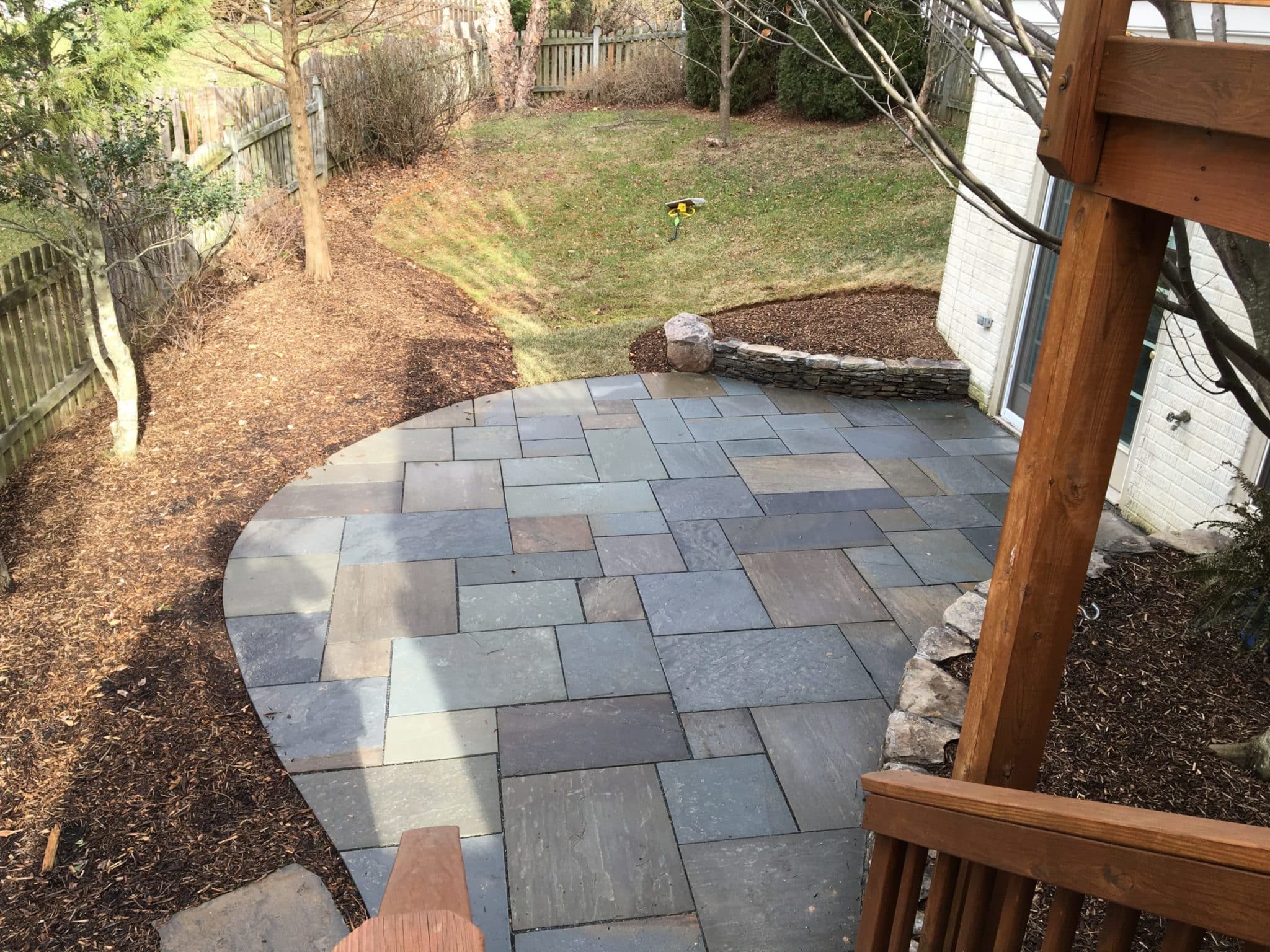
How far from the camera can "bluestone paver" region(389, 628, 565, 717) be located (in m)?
4.10

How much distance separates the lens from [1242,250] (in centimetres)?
256

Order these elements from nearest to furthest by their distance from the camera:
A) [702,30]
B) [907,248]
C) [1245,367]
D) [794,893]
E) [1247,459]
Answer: [794,893] → [1245,367] → [1247,459] → [907,248] → [702,30]

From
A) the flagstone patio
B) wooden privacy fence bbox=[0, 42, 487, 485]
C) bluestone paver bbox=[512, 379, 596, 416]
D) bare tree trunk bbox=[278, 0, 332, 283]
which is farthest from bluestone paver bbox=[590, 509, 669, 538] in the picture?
bare tree trunk bbox=[278, 0, 332, 283]

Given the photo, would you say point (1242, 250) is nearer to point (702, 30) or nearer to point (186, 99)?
point (186, 99)

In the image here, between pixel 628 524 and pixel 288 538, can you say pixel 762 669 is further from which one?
pixel 288 538

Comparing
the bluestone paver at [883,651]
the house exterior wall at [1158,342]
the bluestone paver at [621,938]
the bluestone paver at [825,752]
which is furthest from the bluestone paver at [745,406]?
the bluestone paver at [621,938]

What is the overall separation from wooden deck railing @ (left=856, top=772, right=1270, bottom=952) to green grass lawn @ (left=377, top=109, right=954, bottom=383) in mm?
6324

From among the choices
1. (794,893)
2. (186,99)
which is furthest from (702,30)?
(794,893)

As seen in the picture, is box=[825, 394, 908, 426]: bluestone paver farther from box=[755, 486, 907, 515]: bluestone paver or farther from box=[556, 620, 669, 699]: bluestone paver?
box=[556, 620, 669, 699]: bluestone paver

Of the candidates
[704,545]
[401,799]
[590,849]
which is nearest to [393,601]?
[401,799]

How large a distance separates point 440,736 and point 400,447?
2.99 m

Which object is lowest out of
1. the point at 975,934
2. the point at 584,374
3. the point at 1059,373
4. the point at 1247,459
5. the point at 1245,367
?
the point at 584,374

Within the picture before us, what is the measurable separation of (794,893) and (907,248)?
8.82 metres

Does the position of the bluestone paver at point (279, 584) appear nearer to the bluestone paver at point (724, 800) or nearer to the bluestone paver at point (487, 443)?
the bluestone paver at point (487, 443)
